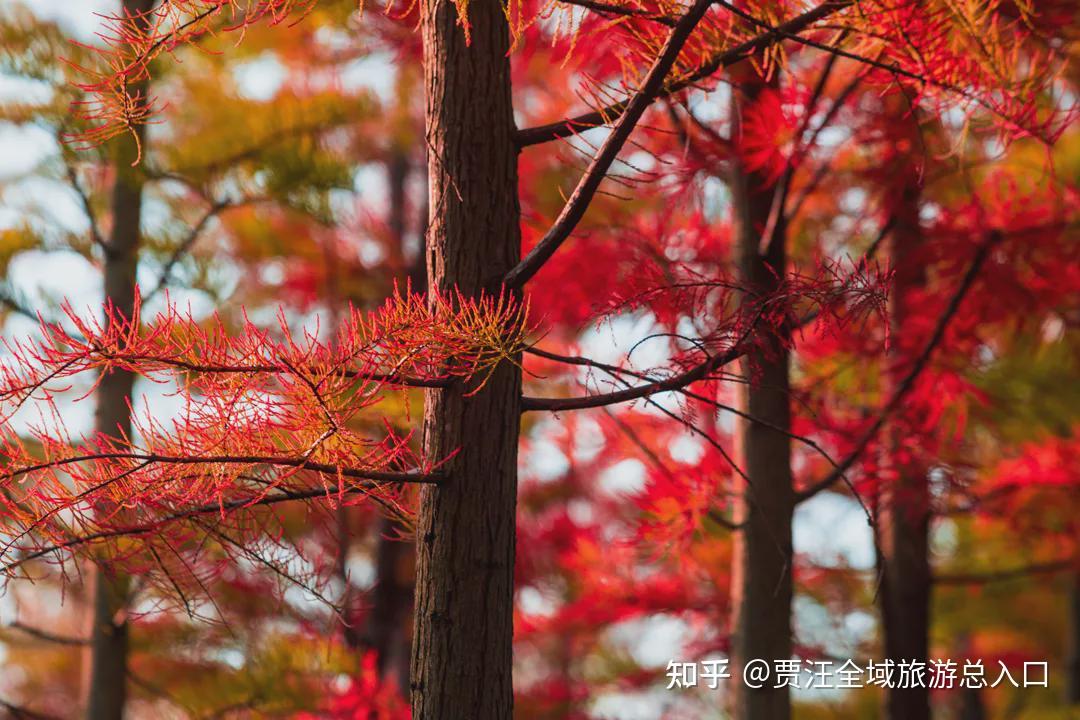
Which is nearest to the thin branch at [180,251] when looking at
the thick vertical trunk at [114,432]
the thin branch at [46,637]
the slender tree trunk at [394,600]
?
the thick vertical trunk at [114,432]

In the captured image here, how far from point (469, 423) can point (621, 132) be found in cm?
60

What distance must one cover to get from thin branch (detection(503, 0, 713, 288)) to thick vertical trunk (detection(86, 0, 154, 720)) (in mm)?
2175

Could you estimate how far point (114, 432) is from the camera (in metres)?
3.62

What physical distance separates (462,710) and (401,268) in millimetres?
5040

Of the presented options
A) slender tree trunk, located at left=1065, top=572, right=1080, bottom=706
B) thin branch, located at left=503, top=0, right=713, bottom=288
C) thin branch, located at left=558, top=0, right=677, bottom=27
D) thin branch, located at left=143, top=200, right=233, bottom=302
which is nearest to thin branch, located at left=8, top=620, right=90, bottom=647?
thin branch, located at left=143, top=200, right=233, bottom=302

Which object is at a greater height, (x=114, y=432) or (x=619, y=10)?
(x=619, y=10)

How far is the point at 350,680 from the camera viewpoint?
3.94m

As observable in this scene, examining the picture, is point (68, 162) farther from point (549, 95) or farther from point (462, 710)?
point (549, 95)

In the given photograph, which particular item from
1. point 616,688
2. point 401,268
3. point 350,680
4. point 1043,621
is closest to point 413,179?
point 401,268

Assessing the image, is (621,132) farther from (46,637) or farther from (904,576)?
(904,576)

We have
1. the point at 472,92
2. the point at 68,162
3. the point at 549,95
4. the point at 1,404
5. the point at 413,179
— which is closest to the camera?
the point at 1,404

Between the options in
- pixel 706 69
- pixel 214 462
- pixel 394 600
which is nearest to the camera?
pixel 214 462

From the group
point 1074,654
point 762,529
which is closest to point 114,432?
point 762,529

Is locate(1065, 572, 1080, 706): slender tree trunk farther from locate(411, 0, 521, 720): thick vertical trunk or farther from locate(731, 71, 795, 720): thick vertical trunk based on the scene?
locate(411, 0, 521, 720): thick vertical trunk
